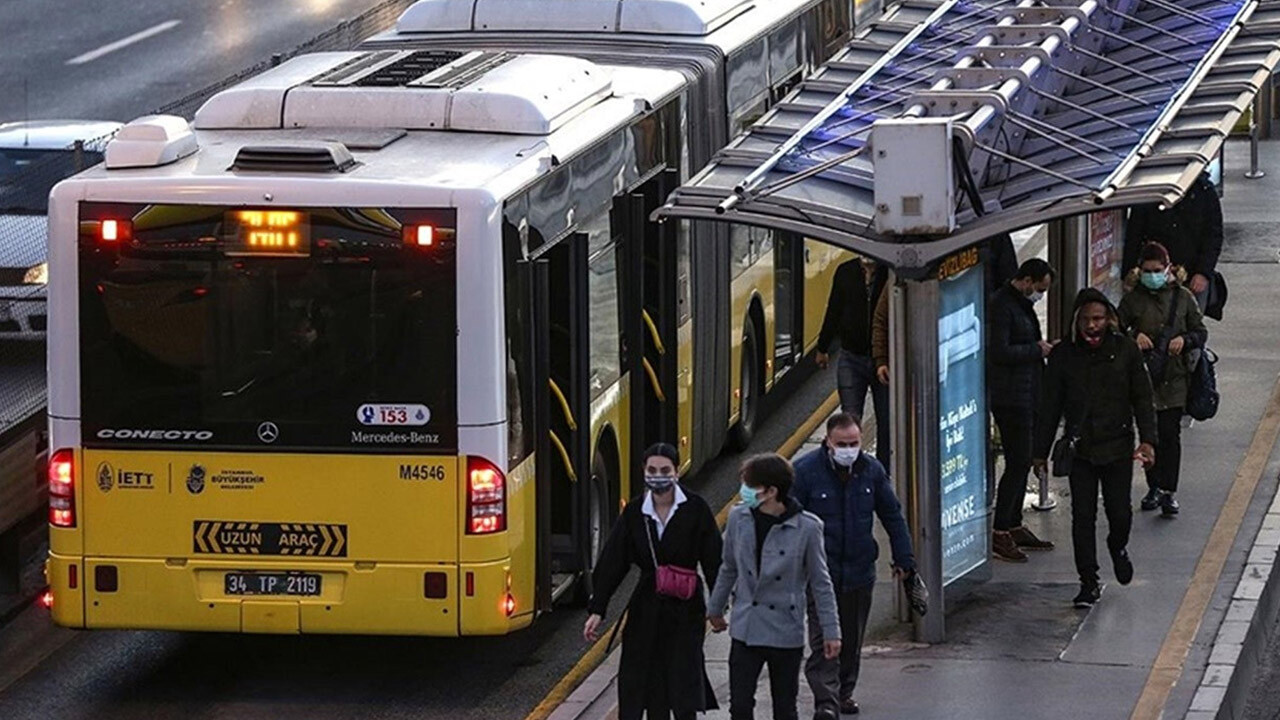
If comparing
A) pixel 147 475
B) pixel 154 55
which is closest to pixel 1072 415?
→ pixel 147 475

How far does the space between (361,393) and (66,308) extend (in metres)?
1.50

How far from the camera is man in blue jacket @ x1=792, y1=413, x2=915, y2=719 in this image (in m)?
12.4

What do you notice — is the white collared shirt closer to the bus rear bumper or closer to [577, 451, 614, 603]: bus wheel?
the bus rear bumper

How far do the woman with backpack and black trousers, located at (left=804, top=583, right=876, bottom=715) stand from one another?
3.88 meters

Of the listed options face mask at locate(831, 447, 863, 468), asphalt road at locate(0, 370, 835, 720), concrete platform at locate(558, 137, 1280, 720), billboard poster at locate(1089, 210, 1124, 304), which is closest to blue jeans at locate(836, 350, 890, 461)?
concrete platform at locate(558, 137, 1280, 720)

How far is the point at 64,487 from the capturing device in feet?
44.6

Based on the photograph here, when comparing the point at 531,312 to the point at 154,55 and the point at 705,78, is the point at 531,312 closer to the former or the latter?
the point at 705,78

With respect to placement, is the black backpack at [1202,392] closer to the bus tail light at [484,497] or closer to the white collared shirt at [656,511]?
Result: the bus tail light at [484,497]

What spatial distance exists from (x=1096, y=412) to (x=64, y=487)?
5.31 m

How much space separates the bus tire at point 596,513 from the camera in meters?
15.0

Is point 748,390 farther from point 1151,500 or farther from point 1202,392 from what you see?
point 1202,392

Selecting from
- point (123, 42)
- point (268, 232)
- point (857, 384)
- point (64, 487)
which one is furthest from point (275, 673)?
point (123, 42)

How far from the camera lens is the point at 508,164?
13.8 meters

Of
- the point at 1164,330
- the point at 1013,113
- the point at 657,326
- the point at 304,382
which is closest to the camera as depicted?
the point at 304,382
